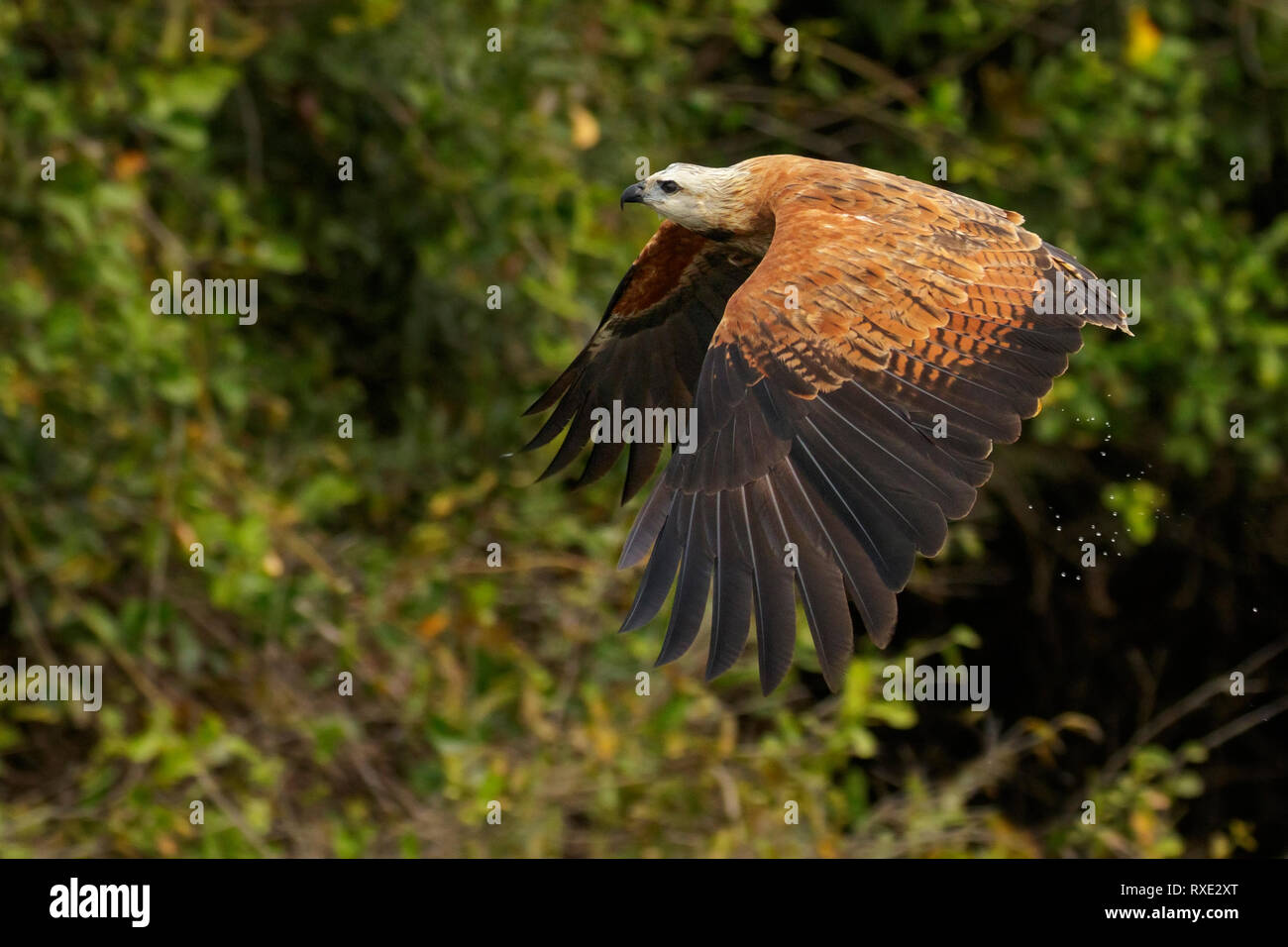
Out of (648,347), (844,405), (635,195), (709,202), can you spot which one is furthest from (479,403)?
(844,405)

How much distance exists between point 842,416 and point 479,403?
3.03 m

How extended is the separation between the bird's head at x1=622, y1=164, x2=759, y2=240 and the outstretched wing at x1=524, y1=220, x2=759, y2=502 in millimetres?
124

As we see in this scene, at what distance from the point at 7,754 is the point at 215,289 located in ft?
6.10

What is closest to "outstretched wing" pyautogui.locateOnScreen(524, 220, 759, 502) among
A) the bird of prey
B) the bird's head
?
the bird's head

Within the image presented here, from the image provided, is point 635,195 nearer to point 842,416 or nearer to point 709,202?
point 709,202

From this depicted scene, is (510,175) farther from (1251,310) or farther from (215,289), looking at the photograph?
(1251,310)

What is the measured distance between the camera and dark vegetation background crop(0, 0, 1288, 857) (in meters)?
5.93

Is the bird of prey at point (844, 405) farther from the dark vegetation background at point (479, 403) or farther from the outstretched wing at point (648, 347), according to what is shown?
the dark vegetation background at point (479, 403)

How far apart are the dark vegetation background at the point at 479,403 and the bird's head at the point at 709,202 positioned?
103 centimetres

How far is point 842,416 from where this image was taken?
436 centimetres

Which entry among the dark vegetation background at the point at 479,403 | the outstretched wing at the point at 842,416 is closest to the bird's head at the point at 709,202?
the outstretched wing at the point at 842,416

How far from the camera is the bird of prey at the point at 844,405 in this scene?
160 inches

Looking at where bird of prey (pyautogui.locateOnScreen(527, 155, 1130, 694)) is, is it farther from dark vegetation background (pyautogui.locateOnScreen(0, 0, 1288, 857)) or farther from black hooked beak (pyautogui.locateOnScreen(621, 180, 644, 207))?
dark vegetation background (pyautogui.locateOnScreen(0, 0, 1288, 857))

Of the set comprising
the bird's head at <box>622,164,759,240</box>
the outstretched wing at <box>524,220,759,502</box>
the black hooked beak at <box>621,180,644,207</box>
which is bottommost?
the outstretched wing at <box>524,220,759,502</box>
